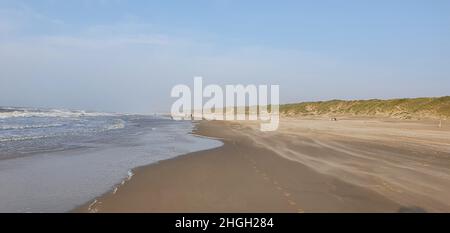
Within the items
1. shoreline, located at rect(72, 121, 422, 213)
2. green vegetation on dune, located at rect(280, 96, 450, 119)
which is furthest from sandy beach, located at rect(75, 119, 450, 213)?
green vegetation on dune, located at rect(280, 96, 450, 119)

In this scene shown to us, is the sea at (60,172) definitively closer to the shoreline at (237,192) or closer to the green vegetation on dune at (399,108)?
the shoreline at (237,192)

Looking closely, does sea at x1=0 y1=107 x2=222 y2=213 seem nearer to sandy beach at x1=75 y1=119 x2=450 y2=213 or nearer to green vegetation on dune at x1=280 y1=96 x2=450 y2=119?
sandy beach at x1=75 y1=119 x2=450 y2=213

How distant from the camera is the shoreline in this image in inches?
318

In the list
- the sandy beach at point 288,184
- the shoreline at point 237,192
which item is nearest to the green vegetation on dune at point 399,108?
the sandy beach at point 288,184

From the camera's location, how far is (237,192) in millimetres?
9484

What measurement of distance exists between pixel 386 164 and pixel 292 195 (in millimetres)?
6157

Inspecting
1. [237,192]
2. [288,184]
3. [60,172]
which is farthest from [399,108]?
[237,192]
